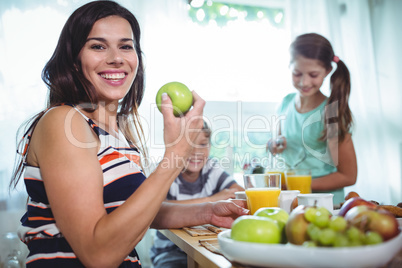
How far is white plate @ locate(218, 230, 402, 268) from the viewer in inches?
21.2

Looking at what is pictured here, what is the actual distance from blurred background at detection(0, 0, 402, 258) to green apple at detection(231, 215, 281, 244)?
5.42 feet

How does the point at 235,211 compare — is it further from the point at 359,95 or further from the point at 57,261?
the point at 359,95

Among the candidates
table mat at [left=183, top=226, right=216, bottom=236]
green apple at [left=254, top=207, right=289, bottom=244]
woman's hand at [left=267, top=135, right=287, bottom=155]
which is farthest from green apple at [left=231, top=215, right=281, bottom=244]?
woman's hand at [left=267, top=135, right=287, bottom=155]

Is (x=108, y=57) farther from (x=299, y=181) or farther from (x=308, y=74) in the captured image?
(x=308, y=74)

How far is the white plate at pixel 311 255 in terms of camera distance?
1.77 ft

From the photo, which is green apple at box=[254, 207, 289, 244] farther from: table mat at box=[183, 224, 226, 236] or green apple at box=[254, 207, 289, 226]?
table mat at box=[183, 224, 226, 236]

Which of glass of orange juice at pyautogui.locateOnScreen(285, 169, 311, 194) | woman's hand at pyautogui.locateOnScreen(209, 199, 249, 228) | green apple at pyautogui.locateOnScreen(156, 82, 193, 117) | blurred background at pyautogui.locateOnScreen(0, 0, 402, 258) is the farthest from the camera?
blurred background at pyautogui.locateOnScreen(0, 0, 402, 258)

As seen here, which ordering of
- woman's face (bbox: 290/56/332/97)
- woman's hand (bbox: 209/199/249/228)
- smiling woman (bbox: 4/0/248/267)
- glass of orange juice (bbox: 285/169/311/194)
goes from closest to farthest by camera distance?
smiling woman (bbox: 4/0/248/267) → woman's hand (bbox: 209/199/249/228) → glass of orange juice (bbox: 285/169/311/194) → woman's face (bbox: 290/56/332/97)

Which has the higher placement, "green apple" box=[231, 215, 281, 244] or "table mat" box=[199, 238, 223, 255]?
"green apple" box=[231, 215, 281, 244]

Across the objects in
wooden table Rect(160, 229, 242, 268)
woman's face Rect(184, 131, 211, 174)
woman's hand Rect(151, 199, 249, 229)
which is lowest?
wooden table Rect(160, 229, 242, 268)

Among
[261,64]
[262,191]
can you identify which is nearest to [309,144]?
[261,64]

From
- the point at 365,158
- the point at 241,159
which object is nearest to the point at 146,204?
the point at 241,159

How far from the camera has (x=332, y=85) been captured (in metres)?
2.13

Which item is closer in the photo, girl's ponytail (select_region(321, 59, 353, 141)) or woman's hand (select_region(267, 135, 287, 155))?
girl's ponytail (select_region(321, 59, 353, 141))
